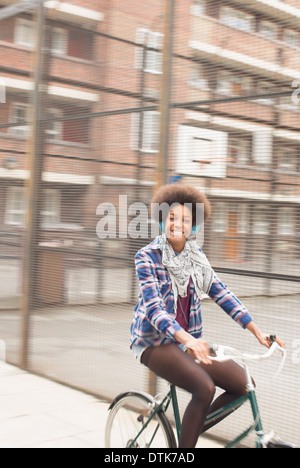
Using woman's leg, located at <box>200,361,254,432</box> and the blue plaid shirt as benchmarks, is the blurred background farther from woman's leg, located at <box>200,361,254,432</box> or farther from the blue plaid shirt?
woman's leg, located at <box>200,361,254,432</box>

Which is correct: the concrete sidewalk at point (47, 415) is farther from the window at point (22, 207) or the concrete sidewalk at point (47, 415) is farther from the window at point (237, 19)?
the window at point (237, 19)

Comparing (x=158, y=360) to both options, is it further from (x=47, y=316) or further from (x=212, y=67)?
(x=47, y=316)

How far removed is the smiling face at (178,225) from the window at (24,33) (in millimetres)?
4355

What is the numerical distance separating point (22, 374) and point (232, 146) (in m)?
3.41

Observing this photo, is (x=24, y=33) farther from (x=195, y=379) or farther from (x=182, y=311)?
(x=195, y=379)

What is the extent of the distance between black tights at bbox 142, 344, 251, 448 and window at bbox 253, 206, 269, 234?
1.51 meters

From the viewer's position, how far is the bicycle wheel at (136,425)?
126 inches

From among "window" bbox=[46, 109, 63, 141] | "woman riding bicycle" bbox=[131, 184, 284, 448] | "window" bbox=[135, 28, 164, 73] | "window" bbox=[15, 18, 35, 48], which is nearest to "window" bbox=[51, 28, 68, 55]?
"window" bbox=[15, 18, 35, 48]

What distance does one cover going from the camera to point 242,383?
3092mm

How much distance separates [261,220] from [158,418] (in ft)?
5.88

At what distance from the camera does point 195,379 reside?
302 centimetres

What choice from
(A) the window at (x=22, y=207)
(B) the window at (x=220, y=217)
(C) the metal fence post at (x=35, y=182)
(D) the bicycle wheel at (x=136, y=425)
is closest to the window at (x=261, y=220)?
(B) the window at (x=220, y=217)

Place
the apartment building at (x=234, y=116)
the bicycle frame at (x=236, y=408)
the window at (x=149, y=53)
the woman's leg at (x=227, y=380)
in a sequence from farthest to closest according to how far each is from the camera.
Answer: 1. the window at (x=149, y=53)
2. the apartment building at (x=234, y=116)
3. the woman's leg at (x=227, y=380)
4. the bicycle frame at (x=236, y=408)

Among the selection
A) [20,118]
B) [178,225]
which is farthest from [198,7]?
[20,118]
